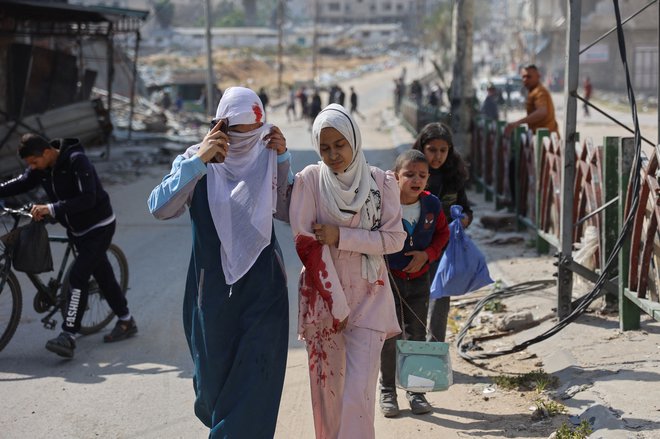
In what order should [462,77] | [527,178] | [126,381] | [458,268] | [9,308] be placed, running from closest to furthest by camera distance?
[458,268] < [126,381] < [9,308] < [527,178] < [462,77]

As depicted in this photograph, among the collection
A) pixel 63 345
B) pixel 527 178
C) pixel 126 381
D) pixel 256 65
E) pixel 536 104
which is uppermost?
pixel 256 65

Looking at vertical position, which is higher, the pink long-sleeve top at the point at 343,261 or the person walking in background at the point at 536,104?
the person walking in background at the point at 536,104

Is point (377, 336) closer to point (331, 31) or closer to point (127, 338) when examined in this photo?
point (127, 338)

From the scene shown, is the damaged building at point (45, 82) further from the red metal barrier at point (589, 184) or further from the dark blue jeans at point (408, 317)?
the dark blue jeans at point (408, 317)

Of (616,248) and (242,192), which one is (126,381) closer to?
(242,192)

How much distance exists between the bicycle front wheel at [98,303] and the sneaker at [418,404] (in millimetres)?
2755

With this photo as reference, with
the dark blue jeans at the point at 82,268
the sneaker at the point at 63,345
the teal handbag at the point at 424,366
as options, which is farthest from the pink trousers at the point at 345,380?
the dark blue jeans at the point at 82,268

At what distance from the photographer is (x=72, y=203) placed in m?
6.25

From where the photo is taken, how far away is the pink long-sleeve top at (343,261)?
12.8 feet

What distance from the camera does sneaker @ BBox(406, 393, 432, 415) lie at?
524 cm

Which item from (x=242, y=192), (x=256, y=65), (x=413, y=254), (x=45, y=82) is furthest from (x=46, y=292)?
(x=256, y=65)

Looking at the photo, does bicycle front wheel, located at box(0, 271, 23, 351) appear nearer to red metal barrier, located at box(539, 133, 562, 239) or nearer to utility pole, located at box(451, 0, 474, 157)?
red metal barrier, located at box(539, 133, 562, 239)

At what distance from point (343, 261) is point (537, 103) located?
7.15 meters

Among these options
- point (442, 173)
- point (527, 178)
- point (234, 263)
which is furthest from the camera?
point (527, 178)
